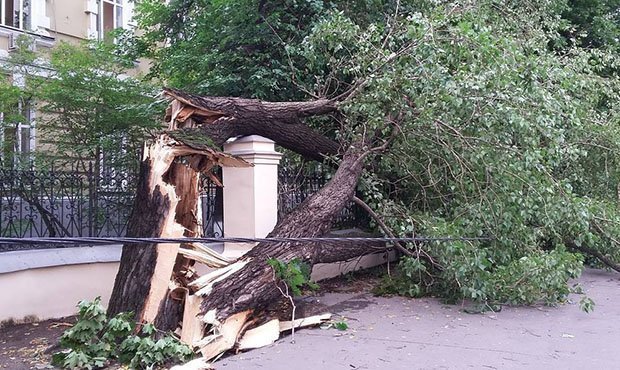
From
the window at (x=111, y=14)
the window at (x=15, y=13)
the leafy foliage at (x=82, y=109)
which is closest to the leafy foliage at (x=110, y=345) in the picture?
the leafy foliage at (x=82, y=109)

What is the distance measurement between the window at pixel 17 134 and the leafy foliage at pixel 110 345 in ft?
14.4

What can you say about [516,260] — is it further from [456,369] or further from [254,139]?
[254,139]

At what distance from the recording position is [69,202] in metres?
6.86

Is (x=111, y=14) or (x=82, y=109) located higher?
(x=111, y=14)

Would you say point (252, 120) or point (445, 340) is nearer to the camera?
point (445, 340)

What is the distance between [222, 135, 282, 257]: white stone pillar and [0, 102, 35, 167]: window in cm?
318

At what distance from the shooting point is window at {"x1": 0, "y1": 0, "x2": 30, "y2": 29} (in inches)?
510

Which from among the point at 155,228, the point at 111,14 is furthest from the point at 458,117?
the point at 111,14

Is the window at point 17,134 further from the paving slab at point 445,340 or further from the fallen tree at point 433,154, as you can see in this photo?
the paving slab at point 445,340

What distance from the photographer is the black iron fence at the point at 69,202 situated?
6.53 m

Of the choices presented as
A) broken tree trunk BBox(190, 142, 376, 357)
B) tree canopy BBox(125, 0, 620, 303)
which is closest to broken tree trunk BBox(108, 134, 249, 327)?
broken tree trunk BBox(190, 142, 376, 357)

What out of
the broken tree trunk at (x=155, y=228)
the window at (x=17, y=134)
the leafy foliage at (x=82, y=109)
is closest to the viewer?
the broken tree trunk at (x=155, y=228)

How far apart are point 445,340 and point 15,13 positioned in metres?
11.9

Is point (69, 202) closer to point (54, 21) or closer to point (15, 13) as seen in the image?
point (15, 13)
